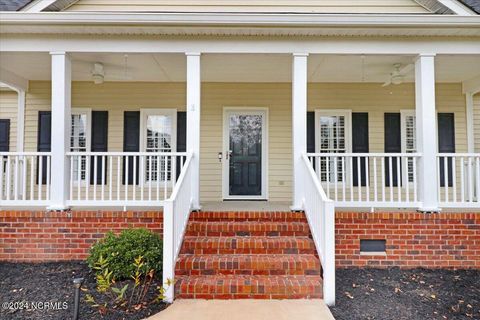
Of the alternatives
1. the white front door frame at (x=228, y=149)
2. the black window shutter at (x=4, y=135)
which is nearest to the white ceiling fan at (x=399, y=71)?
the white front door frame at (x=228, y=149)

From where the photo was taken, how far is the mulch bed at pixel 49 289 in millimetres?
3283

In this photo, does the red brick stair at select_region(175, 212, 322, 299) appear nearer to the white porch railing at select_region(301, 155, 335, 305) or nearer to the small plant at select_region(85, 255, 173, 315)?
the white porch railing at select_region(301, 155, 335, 305)

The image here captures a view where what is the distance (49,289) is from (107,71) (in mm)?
4054

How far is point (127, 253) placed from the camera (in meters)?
3.87

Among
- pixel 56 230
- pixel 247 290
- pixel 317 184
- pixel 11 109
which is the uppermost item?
pixel 11 109

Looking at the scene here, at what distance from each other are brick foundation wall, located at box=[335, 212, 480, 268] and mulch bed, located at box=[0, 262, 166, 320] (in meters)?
2.64

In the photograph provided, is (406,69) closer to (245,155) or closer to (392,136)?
(392,136)

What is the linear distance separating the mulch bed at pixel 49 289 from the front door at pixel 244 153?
11.0 feet

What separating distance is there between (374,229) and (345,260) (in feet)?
1.96

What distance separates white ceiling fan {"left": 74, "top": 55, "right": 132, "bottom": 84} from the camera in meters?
5.73

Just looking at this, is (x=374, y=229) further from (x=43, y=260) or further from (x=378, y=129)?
(x=43, y=260)

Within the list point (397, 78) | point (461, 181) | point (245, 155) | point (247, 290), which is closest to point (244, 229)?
point (247, 290)

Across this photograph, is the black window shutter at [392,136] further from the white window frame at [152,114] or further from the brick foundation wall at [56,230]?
the brick foundation wall at [56,230]

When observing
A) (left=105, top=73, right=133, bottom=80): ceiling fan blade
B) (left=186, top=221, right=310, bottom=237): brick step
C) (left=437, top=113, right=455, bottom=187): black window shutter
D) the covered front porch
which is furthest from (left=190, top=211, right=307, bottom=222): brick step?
(left=437, top=113, right=455, bottom=187): black window shutter
